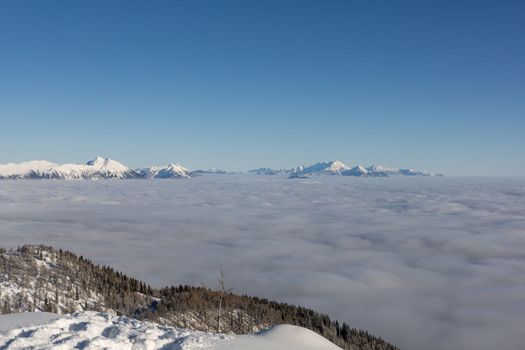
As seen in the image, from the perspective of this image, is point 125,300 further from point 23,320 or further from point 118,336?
point 118,336

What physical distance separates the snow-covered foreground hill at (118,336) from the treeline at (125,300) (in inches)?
2678

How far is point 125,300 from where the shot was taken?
343 ft

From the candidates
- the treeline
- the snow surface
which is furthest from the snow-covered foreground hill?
the treeline

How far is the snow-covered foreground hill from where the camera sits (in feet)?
59.4

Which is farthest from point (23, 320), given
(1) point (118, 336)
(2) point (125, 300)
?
(2) point (125, 300)

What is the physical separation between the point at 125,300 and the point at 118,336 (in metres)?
93.9

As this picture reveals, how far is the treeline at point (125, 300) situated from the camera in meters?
92.9

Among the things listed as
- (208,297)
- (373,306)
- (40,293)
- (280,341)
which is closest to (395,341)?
(373,306)

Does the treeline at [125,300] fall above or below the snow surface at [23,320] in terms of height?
below

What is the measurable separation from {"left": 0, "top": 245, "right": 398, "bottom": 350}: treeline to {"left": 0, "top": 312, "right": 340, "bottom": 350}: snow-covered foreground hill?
68.0 m

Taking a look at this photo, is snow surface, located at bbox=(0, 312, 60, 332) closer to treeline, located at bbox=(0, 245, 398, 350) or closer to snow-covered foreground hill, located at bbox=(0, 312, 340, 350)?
snow-covered foreground hill, located at bbox=(0, 312, 340, 350)

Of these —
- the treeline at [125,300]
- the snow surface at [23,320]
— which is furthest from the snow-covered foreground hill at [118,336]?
the treeline at [125,300]

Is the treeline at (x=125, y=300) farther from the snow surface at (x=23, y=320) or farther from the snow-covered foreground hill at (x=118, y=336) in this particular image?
the snow-covered foreground hill at (x=118, y=336)

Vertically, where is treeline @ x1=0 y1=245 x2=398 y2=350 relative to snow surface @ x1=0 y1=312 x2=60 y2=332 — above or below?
below
